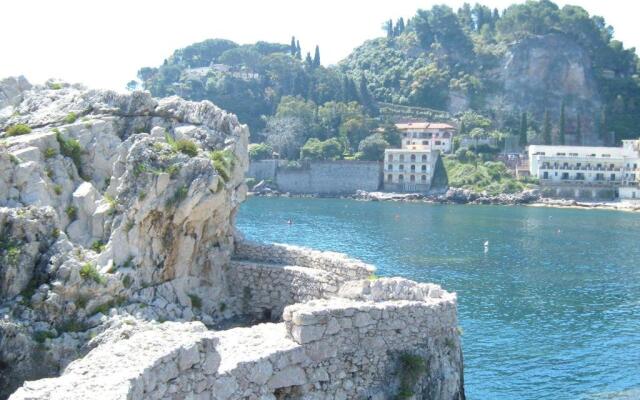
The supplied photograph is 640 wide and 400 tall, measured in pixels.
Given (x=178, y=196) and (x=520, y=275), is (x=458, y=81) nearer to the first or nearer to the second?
(x=520, y=275)

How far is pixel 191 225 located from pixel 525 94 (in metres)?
158

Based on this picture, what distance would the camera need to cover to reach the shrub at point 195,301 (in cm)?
2136

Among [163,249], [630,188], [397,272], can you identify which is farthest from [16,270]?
[630,188]

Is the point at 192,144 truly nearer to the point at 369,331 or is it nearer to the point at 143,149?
the point at 143,149

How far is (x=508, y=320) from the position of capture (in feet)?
113

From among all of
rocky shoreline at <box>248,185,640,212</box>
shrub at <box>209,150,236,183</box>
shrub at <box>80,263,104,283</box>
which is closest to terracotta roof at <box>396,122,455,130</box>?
rocky shoreline at <box>248,185,640,212</box>

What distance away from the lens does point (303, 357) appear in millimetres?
13398

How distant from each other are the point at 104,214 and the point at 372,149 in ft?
372

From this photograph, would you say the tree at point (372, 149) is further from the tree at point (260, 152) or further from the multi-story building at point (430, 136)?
the tree at point (260, 152)

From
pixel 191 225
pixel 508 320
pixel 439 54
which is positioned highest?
pixel 439 54

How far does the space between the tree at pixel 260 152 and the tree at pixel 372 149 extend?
17.7m

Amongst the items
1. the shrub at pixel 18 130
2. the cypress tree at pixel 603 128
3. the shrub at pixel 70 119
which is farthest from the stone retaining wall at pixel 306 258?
the cypress tree at pixel 603 128

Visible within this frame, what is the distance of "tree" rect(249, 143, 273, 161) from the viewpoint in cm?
13512

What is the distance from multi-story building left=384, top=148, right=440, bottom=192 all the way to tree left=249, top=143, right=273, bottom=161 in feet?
75.5
